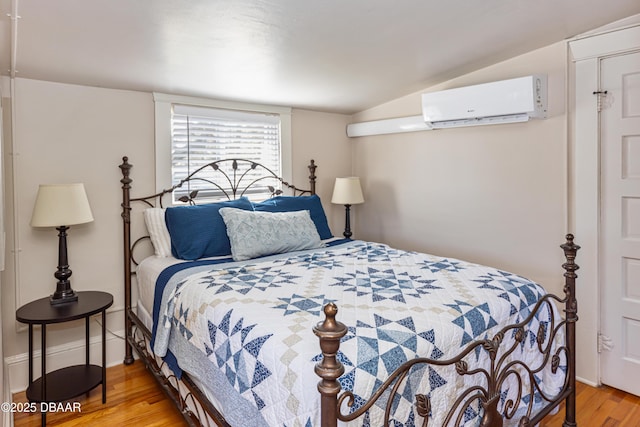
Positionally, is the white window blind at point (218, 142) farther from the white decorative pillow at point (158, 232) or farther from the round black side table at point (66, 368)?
the round black side table at point (66, 368)

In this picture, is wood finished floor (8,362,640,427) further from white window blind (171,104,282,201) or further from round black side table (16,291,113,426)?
white window blind (171,104,282,201)

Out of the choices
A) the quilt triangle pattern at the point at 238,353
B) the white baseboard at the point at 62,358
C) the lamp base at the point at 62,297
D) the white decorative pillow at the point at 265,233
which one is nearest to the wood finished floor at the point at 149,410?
the white baseboard at the point at 62,358

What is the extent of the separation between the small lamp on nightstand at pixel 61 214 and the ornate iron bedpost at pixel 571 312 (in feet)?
8.54

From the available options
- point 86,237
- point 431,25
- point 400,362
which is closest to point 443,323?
point 400,362

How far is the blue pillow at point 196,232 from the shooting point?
2592 mm

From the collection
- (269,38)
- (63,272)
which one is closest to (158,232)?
(63,272)

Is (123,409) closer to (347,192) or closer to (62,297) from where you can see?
(62,297)

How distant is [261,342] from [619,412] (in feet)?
7.06

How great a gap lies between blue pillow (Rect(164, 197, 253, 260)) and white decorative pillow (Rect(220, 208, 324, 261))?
0.08 meters

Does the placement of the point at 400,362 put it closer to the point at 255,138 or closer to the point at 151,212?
the point at 151,212

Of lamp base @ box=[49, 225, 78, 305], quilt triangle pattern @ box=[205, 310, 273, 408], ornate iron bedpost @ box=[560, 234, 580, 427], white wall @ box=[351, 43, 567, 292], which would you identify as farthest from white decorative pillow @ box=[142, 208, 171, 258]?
ornate iron bedpost @ box=[560, 234, 580, 427]

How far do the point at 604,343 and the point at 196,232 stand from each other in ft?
8.82

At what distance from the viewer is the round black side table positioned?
2121mm

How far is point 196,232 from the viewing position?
263cm
